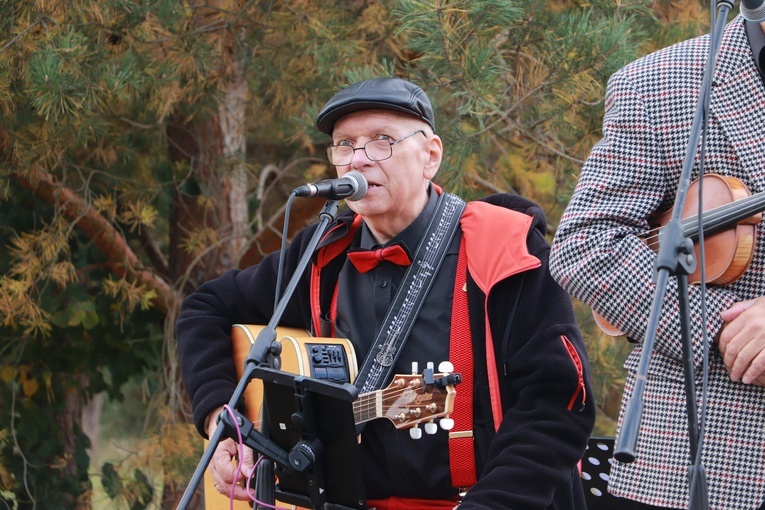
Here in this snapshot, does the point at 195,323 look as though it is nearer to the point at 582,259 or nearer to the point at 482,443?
the point at 482,443

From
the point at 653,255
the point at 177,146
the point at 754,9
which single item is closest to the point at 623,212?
the point at 653,255

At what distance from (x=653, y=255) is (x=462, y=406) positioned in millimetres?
859

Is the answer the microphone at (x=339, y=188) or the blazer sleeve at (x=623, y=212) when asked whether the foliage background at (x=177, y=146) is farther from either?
the blazer sleeve at (x=623, y=212)

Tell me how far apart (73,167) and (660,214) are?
153 inches

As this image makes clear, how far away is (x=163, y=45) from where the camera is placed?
5141mm

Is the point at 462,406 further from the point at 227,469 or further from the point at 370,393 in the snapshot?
the point at 227,469

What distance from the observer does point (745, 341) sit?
7.18 feet

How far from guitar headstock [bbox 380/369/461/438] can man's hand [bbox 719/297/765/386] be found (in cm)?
87

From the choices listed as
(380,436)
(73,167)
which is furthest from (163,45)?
(380,436)

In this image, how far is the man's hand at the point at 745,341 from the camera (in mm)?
2164

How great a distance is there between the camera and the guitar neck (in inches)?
86.3

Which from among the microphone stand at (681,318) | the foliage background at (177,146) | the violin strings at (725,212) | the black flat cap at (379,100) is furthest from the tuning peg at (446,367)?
the foliage background at (177,146)

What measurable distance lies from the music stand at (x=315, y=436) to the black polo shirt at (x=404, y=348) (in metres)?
0.24

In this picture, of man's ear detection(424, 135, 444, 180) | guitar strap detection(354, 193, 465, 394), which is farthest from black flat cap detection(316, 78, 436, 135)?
guitar strap detection(354, 193, 465, 394)
